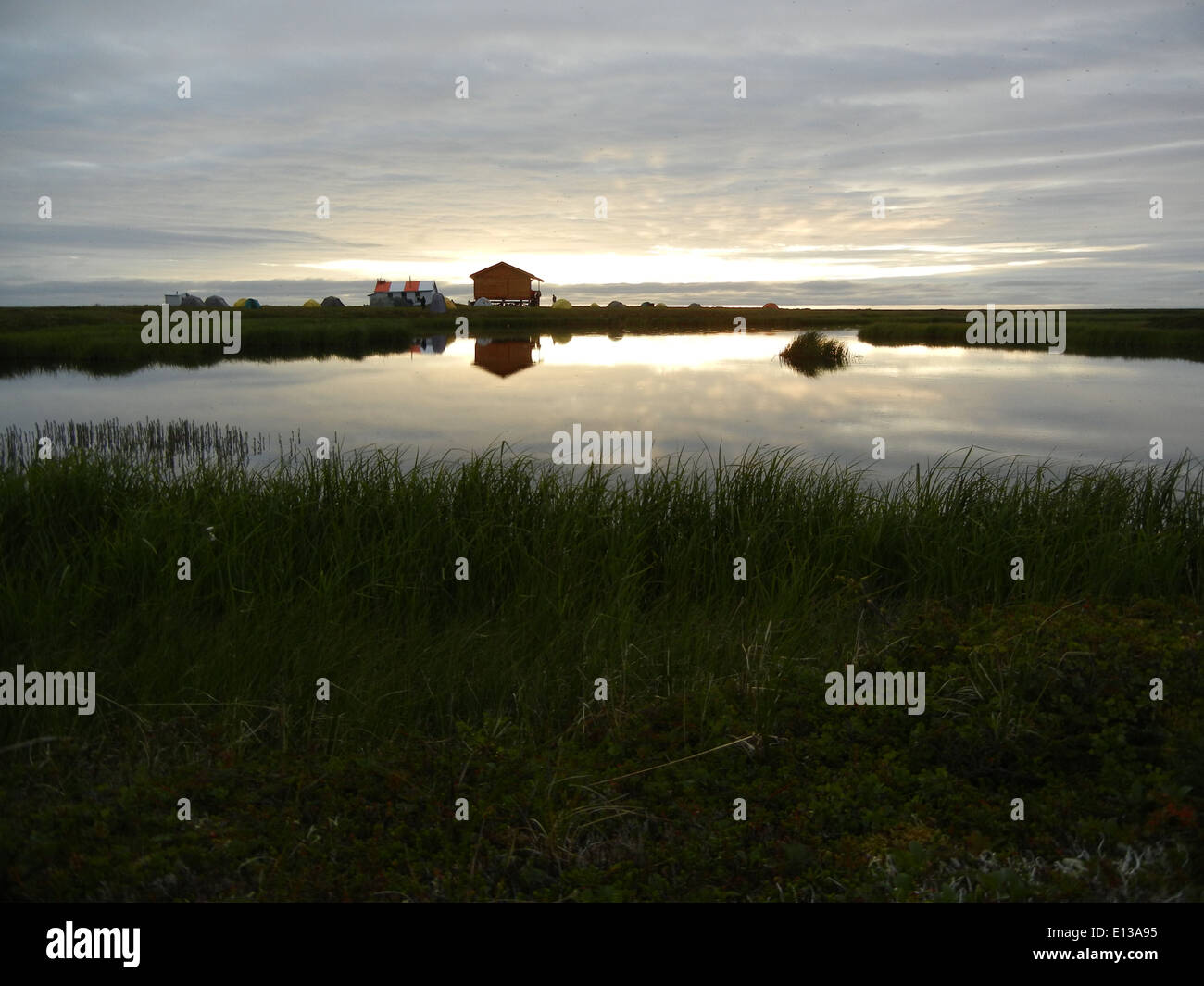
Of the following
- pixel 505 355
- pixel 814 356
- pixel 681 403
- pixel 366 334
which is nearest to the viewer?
pixel 681 403

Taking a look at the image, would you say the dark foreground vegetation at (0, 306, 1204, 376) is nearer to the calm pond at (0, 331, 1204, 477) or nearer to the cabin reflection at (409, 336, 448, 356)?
the cabin reflection at (409, 336, 448, 356)

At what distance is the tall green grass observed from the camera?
18.5 ft

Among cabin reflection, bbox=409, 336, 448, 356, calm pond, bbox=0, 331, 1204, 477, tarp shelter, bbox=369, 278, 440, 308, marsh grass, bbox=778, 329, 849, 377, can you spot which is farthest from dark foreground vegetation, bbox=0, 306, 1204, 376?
marsh grass, bbox=778, 329, 849, 377

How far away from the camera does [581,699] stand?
5.36 m

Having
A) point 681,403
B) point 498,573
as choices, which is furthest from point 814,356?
point 498,573

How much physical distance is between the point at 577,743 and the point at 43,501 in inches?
286

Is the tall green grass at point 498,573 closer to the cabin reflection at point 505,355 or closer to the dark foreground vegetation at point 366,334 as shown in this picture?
the dark foreground vegetation at point 366,334

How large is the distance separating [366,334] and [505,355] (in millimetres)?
9091

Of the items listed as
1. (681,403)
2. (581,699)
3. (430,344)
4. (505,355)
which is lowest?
(581,699)

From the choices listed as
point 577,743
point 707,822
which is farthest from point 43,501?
point 707,822

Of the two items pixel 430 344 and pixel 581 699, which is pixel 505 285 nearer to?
pixel 430 344

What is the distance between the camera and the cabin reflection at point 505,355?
4191cm

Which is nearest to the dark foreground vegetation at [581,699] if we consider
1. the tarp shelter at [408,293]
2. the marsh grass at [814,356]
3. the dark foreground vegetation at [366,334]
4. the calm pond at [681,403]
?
the calm pond at [681,403]
